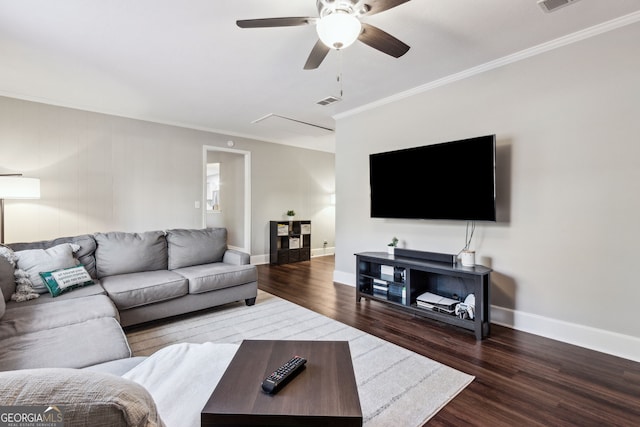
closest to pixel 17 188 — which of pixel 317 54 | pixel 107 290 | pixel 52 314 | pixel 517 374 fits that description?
pixel 107 290

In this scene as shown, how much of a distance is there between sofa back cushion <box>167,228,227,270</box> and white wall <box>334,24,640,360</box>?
8.28ft

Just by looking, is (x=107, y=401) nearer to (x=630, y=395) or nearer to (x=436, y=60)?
(x=630, y=395)

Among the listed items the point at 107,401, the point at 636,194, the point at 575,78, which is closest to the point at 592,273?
the point at 636,194

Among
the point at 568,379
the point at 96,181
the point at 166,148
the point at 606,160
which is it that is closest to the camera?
the point at 568,379

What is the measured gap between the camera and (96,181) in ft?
14.2

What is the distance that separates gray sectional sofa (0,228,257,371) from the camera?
62.6 inches

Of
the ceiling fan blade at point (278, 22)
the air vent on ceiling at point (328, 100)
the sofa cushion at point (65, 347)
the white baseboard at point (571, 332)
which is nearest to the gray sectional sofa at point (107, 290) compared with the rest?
the sofa cushion at point (65, 347)

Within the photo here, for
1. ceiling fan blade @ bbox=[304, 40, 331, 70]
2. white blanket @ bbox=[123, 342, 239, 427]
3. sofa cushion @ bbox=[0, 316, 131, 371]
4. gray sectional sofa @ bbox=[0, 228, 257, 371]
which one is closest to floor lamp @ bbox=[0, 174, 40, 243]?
gray sectional sofa @ bbox=[0, 228, 257, 371]

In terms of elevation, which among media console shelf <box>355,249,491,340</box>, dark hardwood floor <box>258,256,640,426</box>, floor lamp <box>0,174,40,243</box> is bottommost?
dark hardwood floor <box>258,256,640,426</box>

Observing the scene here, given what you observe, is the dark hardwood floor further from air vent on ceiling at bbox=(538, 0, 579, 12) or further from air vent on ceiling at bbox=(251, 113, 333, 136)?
air vent on ceiling at bbox=(251, 113, 333, 136)

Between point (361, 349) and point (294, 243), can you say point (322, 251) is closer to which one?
point (294, 243)

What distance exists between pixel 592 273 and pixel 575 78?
1.64 m

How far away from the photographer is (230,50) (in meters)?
2.70

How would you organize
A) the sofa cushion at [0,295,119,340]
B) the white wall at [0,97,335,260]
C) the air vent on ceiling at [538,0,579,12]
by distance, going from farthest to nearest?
the white wall at [0,97,335,260]
the air vent on ceiling at [538,0,579,12]
the sofa cushion at [0,295,119,340]
